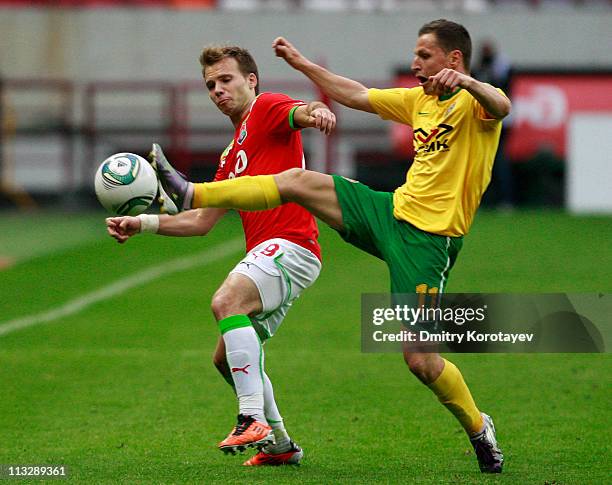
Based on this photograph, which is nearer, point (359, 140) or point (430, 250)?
point (430, 250)

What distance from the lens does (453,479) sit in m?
6.80

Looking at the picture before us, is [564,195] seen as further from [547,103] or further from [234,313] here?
[234,313]

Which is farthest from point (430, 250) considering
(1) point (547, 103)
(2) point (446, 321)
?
(1) point (547, 103)

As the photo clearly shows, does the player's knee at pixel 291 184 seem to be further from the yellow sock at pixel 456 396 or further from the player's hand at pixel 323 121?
the yellow sock at pixel 456 396

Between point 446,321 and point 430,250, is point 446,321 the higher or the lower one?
the lower one

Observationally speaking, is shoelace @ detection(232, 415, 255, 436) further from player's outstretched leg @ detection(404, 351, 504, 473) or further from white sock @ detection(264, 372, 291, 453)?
player's outstretched leg @ detection(404, 351, 504, 473)

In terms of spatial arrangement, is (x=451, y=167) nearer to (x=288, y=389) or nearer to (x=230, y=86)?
(x=230, y=86)

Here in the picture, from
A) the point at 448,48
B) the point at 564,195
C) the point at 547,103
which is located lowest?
the point at 564,195


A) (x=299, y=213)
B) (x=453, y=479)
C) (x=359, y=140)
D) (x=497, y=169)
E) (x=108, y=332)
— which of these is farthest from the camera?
(x=359, y=140)

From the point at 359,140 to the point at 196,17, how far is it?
5.25 m

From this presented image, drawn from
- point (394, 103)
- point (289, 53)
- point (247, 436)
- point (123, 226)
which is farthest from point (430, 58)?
point (247, 436)

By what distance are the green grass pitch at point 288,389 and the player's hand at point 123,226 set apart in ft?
3.95

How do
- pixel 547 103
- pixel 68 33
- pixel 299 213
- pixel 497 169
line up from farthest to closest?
pixel 68 33, pixel 547 103, pixel 497 169, pixel 299 213

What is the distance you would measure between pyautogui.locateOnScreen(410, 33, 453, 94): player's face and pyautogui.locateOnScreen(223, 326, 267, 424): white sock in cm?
158
